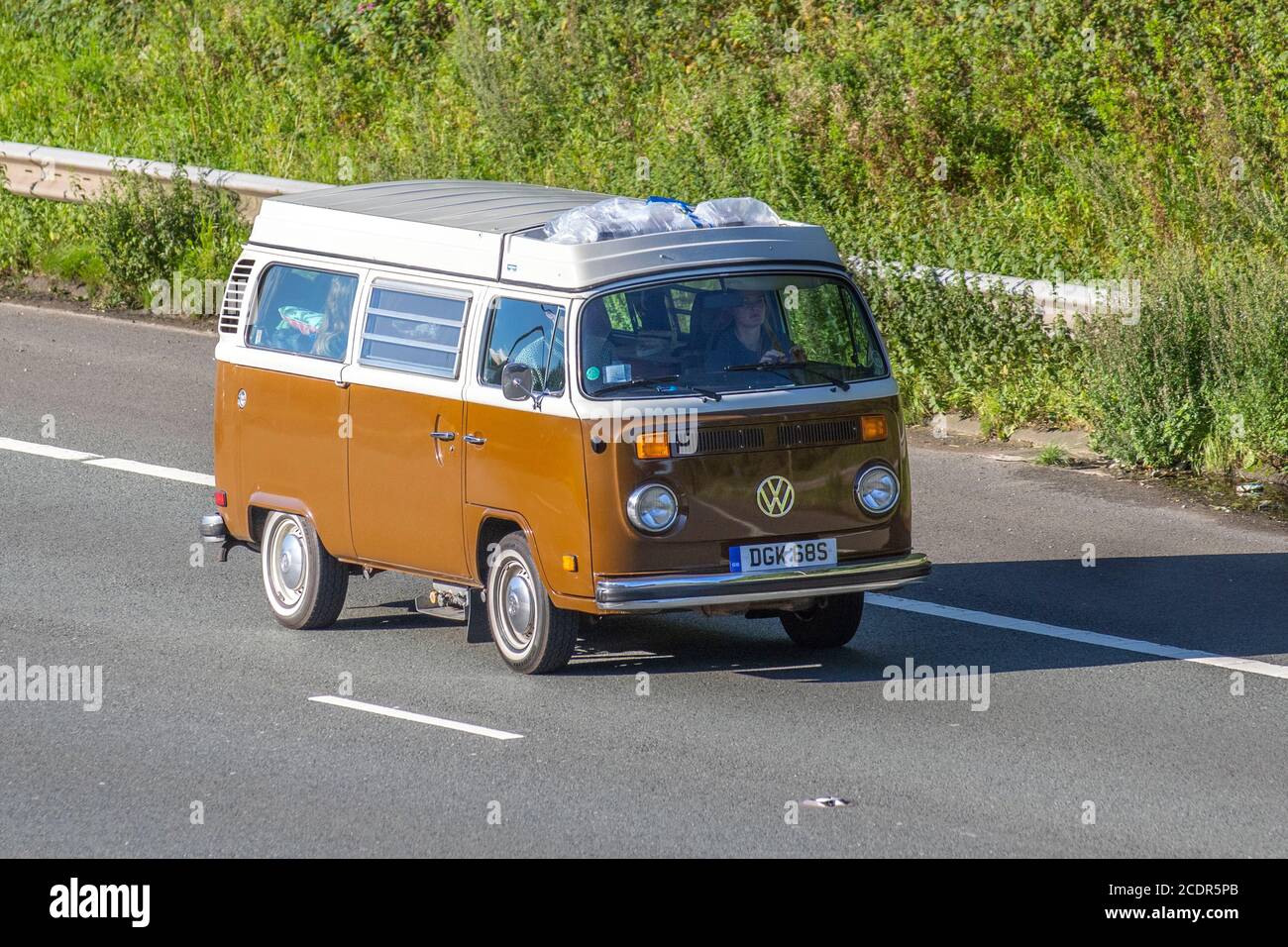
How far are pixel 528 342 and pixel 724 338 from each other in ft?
3.18

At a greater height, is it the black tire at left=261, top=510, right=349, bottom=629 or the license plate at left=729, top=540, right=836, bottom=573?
the license plate at left=729, top=540, right=836, bottom=573

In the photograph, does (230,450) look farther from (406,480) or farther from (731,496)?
(731,496)

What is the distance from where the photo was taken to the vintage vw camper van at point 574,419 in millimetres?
9016

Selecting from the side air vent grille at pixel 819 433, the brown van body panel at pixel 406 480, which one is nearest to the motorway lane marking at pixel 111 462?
the brown van body panel at pixel 406 480

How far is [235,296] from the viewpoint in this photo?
11.0m

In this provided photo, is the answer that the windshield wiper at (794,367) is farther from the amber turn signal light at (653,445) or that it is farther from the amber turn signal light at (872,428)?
the amber turn signal light at (653,445)

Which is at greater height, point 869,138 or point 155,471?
point 869,138

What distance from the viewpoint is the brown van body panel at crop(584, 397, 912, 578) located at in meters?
8.95

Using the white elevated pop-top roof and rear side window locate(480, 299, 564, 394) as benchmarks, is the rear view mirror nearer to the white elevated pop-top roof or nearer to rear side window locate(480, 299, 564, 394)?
rear side window locate(480, 299, 564, 394)

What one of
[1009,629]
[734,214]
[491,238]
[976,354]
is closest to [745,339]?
[734,214]

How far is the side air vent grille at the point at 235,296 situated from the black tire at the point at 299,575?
1.13 m

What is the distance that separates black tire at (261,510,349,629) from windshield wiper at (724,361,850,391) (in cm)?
273

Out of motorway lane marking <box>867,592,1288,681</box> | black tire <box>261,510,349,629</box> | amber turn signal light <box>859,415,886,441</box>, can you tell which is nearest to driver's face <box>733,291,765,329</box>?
amber turn signal light <box>859,415,886,441</box>

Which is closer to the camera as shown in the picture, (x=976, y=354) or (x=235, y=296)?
(x=235, y=296)
